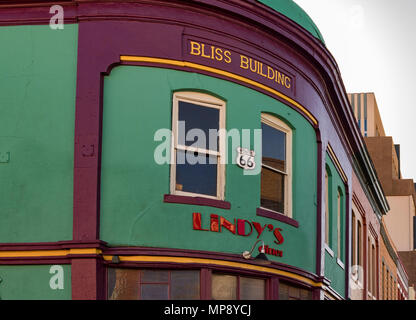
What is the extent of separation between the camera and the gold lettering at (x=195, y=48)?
16000mm

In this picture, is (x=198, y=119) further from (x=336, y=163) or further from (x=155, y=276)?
(x=336, y=163)

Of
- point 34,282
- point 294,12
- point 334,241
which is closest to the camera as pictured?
point 34,282

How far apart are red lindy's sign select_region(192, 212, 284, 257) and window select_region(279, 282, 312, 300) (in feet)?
2.21

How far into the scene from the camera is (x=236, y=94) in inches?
650

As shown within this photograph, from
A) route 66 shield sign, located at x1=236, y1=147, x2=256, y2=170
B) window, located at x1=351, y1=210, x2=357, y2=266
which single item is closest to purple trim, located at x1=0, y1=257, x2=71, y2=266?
route 66 shield sign, located at x1=236, y1=147, x2=256, y2=170

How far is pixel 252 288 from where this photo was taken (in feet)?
52.7

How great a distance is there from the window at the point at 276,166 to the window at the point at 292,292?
1456 mm

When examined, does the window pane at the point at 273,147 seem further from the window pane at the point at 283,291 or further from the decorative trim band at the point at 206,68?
the window pane at the point at 283,291

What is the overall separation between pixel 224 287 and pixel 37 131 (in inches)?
169

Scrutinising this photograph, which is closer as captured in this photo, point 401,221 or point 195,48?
point 195,48

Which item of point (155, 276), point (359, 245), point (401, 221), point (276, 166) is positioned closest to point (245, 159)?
point (276, 166)

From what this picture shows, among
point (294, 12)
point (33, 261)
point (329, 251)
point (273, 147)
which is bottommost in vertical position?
point (33, 261)

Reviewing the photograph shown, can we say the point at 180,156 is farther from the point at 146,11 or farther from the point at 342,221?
the point at 342,221

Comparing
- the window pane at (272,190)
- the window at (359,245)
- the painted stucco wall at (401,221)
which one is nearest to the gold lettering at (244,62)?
the window pane at (272,190)
